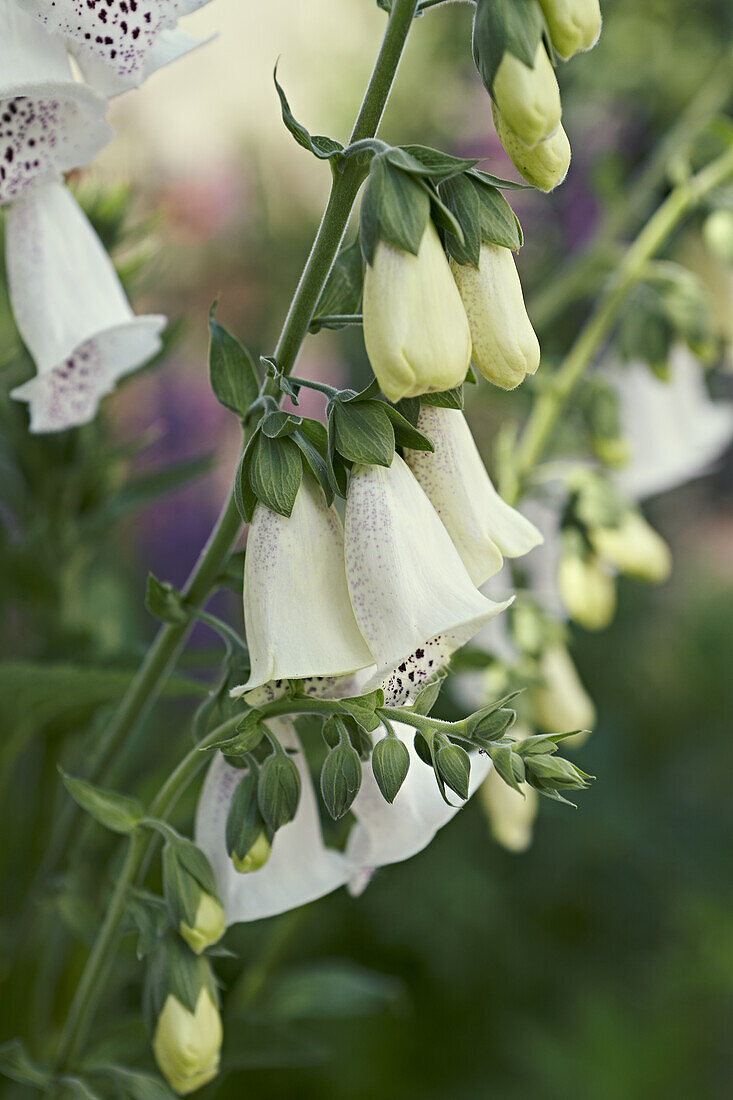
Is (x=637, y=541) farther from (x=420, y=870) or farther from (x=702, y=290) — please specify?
(x=420, y=870)

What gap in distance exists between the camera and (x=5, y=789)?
0.67m

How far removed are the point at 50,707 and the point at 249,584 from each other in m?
0.24

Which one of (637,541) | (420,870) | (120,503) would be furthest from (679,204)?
(420,870)

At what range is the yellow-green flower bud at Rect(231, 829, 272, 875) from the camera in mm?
403

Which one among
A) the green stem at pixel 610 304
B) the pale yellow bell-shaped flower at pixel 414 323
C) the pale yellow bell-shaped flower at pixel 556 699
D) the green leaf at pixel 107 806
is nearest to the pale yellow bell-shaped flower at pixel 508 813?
the pale yellow bell-shaped flower at pixel 556 699

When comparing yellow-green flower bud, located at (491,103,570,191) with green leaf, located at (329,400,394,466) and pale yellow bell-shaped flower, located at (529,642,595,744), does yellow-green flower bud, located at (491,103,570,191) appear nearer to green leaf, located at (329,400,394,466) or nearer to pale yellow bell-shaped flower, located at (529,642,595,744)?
green leaf, located at (329,400,394,466)

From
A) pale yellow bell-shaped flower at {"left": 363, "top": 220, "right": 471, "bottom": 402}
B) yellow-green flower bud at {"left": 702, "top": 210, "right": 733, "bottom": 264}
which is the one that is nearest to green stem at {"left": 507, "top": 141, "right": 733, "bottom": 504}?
yellow-green flower bud at {"left": 702, "top": 210, "right": 733, "bottom": 264}

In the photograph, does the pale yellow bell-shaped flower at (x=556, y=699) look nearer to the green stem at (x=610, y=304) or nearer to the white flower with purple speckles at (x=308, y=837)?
the green stem at (x=610, y=304)

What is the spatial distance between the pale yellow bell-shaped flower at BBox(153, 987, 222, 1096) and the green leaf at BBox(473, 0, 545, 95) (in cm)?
36

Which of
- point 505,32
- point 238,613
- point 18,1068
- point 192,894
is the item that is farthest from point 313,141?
point 238,613

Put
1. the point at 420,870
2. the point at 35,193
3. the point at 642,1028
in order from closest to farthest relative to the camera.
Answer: the point at 35,193
the point at 642,1028
the point at 420,870

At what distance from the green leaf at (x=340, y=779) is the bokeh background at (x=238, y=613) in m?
0.19

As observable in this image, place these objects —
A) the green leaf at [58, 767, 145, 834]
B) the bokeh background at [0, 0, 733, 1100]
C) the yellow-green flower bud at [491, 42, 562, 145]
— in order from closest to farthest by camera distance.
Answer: the yellow-green flower bud at [491, 42, 562, 145], the green leaf at [58, 767, 145, 834], the bokeh background at [0, 0, 733, 1100]

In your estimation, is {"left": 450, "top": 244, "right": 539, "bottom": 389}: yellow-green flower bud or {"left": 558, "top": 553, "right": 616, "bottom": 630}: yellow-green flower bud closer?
{"left": 450, "top": 244, "right": 539, "bottom": 389}: yellow-green flower bud
